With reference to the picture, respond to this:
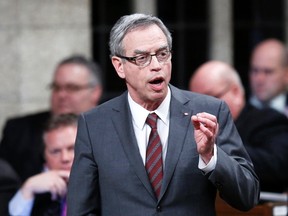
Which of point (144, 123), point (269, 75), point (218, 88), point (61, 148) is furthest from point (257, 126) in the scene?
point (144, 123)

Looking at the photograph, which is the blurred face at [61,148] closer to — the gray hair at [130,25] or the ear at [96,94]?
the ear at [96,94]

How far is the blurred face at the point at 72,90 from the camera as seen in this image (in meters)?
9.19

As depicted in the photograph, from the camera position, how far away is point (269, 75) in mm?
10734

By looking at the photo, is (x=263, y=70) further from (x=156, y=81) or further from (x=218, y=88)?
(x=156, y=81)

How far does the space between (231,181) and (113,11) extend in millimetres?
5615

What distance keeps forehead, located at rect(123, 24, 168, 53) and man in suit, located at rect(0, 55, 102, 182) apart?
3555 millimetres

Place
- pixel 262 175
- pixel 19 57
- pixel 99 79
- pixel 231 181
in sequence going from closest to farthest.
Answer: pixel 231 181
pixel 262 175
pixel 99 79
pixel 19 57

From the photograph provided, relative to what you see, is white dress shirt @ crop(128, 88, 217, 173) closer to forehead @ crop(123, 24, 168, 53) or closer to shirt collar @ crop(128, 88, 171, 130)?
shirt collar @ crop(128, 88, 171, 130)

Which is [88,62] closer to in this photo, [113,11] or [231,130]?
[113,11]

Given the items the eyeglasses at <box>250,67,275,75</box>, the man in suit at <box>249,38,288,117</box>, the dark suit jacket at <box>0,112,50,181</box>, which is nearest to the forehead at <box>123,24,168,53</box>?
the dark suit jacket at <box>0,112,50,181</box>

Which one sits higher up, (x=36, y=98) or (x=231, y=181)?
(x=231, y=181)

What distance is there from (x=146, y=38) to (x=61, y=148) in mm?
2468

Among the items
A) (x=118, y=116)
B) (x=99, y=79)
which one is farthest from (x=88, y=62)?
(x=118, y=116)

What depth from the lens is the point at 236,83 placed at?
8797 millimetres
